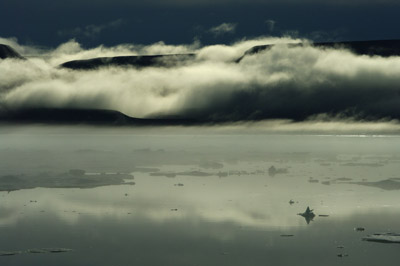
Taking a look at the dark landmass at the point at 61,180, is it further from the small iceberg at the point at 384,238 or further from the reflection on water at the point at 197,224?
the small iceberg at the point at 384,238

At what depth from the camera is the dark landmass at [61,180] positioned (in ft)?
187

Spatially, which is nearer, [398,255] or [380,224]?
[398,255]

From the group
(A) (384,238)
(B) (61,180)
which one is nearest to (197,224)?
(A) (384,238)

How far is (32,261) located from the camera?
25641 mm

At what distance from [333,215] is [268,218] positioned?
4.10 meters

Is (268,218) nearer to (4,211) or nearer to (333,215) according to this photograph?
(333,215)

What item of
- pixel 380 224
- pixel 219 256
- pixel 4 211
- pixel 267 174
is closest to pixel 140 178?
pixel 267 174

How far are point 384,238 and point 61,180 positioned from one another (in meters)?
39.2

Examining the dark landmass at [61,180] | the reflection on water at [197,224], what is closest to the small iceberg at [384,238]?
the reflection on water at [197,224]

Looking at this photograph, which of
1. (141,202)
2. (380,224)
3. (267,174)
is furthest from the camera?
(267,174)

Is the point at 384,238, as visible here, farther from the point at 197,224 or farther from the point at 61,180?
the point at 61,180

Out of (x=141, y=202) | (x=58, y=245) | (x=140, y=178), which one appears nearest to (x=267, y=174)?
(x=140, y=178)

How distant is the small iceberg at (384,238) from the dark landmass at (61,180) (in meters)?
31.8

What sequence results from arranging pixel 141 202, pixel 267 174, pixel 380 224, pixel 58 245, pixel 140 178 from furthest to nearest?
pixel 267 174 < pixel 140 178 < pixel 141 202 < pixel 380 224 < pixel 58 245
